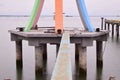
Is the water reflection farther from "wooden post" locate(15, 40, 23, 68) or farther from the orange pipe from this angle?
"wooden post" locate(15, 40, 23, 68)

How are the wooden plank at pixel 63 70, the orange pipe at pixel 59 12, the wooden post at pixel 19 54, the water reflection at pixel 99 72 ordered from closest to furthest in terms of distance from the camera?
the wooden plank at pixel 63 70
the water reflection at pixel 99 72
the orange pipe at pixel 59 12
the wooden post at pixel 19 54

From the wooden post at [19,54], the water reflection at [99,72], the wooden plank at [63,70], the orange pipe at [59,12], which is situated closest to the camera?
the wooden plank at [63,70]

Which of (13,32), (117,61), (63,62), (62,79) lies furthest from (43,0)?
(62,79)

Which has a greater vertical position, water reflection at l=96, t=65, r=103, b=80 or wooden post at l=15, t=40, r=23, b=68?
wooden post at l=15, t=40, r=23, b=68

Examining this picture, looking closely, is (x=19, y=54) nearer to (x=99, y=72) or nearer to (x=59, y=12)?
(x=59, y=12)

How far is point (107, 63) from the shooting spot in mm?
31844

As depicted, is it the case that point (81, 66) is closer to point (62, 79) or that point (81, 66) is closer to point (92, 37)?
point (92, 37)

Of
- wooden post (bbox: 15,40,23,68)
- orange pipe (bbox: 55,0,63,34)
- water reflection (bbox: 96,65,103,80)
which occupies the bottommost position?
water reflection (bbox: 96,65,103,80)

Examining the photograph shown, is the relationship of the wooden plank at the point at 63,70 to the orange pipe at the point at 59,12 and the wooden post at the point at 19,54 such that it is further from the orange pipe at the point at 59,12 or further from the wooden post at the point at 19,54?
the wooden post at the point at 19,54

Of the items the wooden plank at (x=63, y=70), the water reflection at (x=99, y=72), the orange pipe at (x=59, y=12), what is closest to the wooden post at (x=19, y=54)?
the orange pipe at (x=59, y=12)

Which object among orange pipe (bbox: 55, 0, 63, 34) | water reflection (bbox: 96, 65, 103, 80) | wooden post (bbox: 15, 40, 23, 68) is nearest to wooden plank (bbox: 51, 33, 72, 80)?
water reflection (bbox: 96, 65, 103, 80)

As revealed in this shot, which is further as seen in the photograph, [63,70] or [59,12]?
[59,12]

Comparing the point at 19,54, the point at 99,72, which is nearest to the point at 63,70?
the point at 99,72

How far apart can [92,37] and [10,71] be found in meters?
7.35
